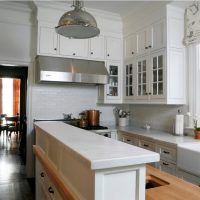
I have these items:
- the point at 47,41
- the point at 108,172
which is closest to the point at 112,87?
the point at 47,41

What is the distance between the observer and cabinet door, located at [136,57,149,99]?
11.8 ft

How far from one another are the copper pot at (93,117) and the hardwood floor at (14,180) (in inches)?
56.5

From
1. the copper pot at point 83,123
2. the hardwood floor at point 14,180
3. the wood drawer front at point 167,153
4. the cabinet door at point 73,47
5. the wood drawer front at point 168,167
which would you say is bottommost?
the hardwood floor at point 14,180

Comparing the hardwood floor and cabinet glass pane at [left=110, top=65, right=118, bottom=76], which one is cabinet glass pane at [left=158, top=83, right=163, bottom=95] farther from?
the hardwood floor

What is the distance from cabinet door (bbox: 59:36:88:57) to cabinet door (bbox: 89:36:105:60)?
12 cm

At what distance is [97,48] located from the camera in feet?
13.4

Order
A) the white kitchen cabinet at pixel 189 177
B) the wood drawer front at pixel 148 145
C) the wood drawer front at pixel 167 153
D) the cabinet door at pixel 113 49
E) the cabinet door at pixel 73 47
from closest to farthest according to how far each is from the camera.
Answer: the white kitchen cabinet at pixel 189 177
the wood drawer front at pixel 167 153
the wood drawer front at pixel 148 145
the cabinet door at pixel 73 47
the cabinet door at pixel 113 49

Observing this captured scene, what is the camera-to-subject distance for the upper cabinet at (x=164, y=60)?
10.4ft

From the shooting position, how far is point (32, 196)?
124 inches

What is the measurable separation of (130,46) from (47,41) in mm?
1513

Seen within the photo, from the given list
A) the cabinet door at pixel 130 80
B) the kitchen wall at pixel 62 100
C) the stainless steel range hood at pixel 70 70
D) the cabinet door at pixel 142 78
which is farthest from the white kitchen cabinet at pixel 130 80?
the kitchen wall at pixel 62 100

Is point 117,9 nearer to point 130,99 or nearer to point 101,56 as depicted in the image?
point 101,56

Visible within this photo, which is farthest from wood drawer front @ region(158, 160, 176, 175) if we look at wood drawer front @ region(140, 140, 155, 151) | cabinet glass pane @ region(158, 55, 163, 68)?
cabinet glass pane @ region(158, 55, 163, 68)

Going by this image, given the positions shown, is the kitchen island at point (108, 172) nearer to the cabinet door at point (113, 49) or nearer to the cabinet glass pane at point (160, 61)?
the cabinet glass pane at point (160, 61)
